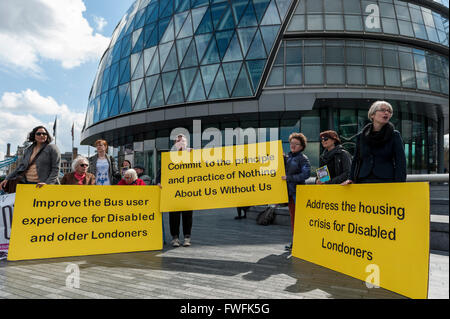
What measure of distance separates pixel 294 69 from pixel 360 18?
567 cm

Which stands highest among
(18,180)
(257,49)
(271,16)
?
(271,16)

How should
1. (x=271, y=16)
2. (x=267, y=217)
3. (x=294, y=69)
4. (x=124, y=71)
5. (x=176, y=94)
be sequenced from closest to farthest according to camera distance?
(x=267, y=217)
(x=294, y=69)
(x=271, y=16)
(x=176, y=94)
(x=124, y=71)

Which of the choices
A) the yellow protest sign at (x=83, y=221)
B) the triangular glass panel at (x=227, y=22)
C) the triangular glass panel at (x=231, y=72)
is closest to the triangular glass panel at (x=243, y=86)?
the triangular glass panel at (x=231, y=72)

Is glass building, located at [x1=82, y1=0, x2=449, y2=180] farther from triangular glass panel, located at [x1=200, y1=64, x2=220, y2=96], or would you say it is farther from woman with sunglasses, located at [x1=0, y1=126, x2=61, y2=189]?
woman with sunglasses, located at [x1=0, y1=126, x2=61, y2=189]

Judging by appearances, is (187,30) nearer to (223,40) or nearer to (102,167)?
(223,40)

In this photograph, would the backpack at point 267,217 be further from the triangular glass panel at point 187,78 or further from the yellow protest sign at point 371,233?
the triangular glass panel at point 187,78

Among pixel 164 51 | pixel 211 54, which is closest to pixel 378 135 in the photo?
pixel 211 54

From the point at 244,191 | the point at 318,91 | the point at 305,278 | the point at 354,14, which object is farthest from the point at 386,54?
the point at 305,278

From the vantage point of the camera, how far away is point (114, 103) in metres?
23.3

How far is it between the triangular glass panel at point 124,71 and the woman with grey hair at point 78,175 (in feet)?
64.1

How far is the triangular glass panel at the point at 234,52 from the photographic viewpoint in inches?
727

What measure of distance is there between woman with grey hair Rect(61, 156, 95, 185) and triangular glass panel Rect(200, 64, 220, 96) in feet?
47.6

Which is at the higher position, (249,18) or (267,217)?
(249,18)

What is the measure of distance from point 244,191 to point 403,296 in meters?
2.67
